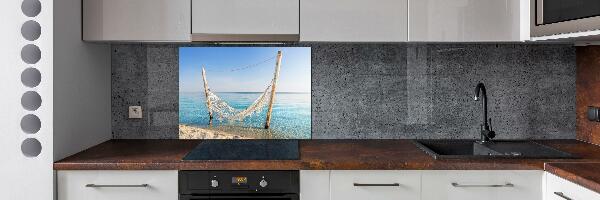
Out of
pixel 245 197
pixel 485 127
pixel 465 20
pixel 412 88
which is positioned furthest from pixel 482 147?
pixel 245 197

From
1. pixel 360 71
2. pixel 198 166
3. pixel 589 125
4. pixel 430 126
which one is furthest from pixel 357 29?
pixel 589 125

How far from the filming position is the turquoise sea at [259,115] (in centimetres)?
303

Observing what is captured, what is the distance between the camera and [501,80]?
9.89 feet

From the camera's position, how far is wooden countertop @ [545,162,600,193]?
1.91 meters

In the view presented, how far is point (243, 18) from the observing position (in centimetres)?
262

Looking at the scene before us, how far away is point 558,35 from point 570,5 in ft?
0.52

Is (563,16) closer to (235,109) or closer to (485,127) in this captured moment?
(485,127)

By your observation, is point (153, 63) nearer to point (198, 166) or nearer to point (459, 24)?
point (198, 166)

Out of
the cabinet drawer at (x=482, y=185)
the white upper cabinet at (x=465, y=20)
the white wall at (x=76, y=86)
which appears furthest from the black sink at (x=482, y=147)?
the white wall at (x=76, y=86)

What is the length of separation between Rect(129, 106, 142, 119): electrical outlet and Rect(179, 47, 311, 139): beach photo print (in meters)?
0.21

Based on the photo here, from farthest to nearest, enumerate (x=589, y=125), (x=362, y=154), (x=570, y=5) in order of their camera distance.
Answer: (x=589, y=125), (x=362, y=154), (x=570, y=5)
